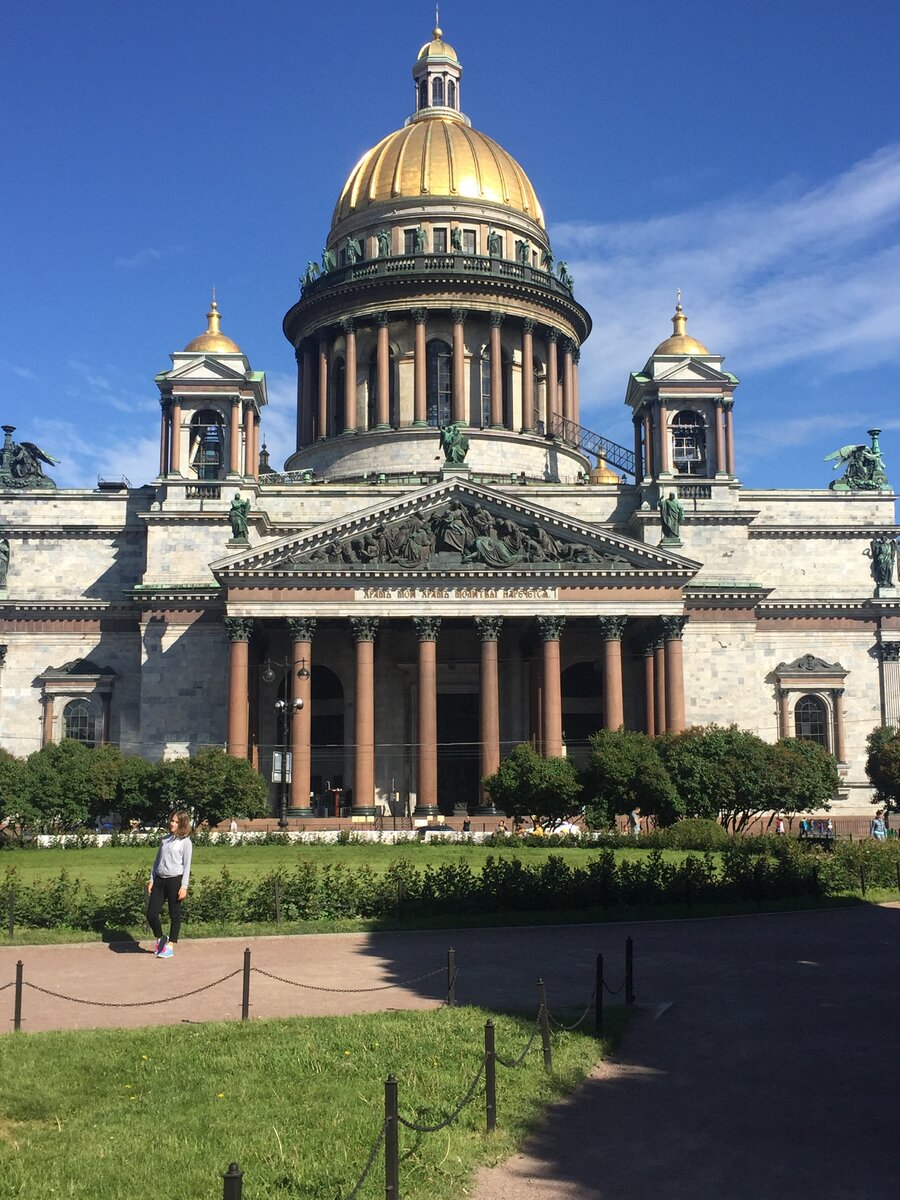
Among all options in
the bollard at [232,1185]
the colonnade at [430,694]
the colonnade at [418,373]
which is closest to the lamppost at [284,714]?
the colonnade at [430,694]

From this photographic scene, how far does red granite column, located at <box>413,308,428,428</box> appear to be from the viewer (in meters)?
74.9

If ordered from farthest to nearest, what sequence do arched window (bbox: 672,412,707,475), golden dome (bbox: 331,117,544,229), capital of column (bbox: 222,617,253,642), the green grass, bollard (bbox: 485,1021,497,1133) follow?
golden dome (bbox: 331,117,544,229), arched window (bbox: 672,412,707,475), capital of column (bbox: 222,617,253,642), bollard (bbox: 485,1021,497,1133), the green grass

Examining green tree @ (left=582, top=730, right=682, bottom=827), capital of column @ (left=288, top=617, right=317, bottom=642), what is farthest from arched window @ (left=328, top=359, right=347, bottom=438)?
green tree @ (left=582, top=730, right=682, bottom=827)

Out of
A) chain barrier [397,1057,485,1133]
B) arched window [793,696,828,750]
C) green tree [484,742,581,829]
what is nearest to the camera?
chain barrier [397,1057,485,1133]

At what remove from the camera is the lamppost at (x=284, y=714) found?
5144 centimetres

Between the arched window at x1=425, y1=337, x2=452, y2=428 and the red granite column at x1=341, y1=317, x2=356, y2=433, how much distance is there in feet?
14.8

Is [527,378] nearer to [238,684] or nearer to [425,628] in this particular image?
[425,628]

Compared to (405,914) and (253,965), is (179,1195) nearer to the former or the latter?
(253,965)

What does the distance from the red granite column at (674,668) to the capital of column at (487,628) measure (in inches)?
308

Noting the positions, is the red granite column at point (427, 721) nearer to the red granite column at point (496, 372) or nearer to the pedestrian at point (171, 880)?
the red granite column at point (496, 372)

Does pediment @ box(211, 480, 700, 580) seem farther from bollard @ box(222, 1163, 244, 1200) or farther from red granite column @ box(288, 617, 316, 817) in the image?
bollard @ box(222, 1163, 244, 1200)

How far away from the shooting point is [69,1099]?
13.2 m

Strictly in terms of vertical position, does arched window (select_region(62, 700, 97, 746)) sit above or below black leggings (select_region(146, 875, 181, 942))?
above

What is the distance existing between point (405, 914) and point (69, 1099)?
13514 mm
